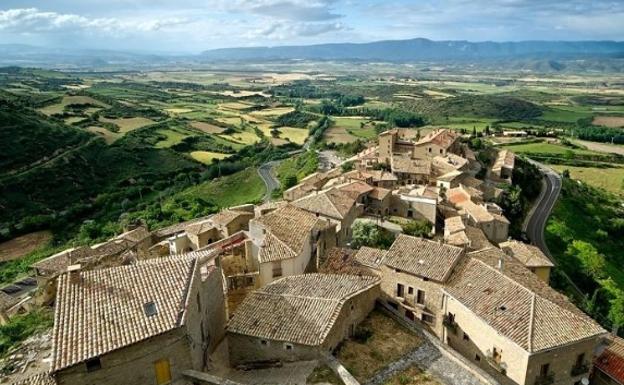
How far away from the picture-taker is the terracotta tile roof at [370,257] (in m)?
31.6

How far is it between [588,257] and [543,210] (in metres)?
16.5

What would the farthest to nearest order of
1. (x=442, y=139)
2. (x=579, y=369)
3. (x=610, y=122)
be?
(x=610, y=122) → (x=442, y=139) → (x=579, y=369)

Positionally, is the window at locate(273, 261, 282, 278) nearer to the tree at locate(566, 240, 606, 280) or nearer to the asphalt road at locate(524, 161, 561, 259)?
the asphalt road at locate(524, 161, 561, 259)

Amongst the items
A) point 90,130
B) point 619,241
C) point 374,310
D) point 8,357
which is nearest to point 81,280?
point 8,357

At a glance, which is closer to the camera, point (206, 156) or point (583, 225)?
point (583, 225)

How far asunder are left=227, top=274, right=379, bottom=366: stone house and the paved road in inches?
2136

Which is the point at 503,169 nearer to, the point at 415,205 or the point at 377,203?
the point at 415,205

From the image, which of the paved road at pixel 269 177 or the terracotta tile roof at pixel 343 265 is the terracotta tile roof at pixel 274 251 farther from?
the paved road at pixel 269 177

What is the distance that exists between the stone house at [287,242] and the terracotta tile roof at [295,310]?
3266 mm

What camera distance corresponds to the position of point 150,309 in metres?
18.2

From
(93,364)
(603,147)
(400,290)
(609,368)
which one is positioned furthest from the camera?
(603,147)

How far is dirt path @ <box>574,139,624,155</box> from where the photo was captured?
135125 mm

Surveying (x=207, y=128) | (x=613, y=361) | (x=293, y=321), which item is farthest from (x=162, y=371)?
(x=207, y=128)

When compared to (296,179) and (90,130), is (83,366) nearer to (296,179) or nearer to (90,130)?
(296,179)
